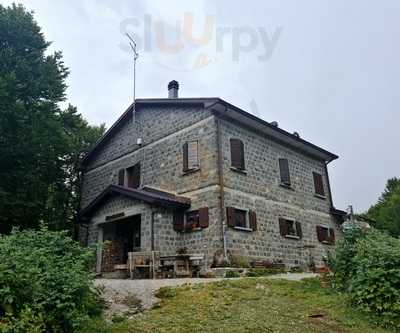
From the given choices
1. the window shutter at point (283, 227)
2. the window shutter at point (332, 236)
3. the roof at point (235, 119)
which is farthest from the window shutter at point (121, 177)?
the window shutter at point (332, 236)

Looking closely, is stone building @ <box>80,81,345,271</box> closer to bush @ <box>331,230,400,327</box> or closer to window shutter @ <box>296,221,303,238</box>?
window shutter @ <box>296,221,303,238</box>

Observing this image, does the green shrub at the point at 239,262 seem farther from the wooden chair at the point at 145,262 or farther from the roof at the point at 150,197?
the roof at the point at 150,197

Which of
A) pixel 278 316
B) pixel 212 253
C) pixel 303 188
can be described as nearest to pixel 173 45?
pixel 212 253

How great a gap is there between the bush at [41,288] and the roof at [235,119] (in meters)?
9.42

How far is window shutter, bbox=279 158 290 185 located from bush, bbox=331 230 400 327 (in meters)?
8.79

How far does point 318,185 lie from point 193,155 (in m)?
7.82

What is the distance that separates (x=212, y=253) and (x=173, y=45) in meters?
6.67

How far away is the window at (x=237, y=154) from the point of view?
47.8 feet

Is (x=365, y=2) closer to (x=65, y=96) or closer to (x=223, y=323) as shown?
(x=223, y=323)

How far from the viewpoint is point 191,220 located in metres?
13.9

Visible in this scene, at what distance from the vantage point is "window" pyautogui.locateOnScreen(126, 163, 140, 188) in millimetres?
16906

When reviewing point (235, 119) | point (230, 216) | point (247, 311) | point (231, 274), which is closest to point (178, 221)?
point (230, 216)

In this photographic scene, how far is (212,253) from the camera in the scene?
12727 millimetres

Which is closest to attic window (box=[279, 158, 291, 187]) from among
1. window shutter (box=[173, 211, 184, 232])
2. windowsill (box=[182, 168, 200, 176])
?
windowsill (box=[182, 168, 200, 176])
